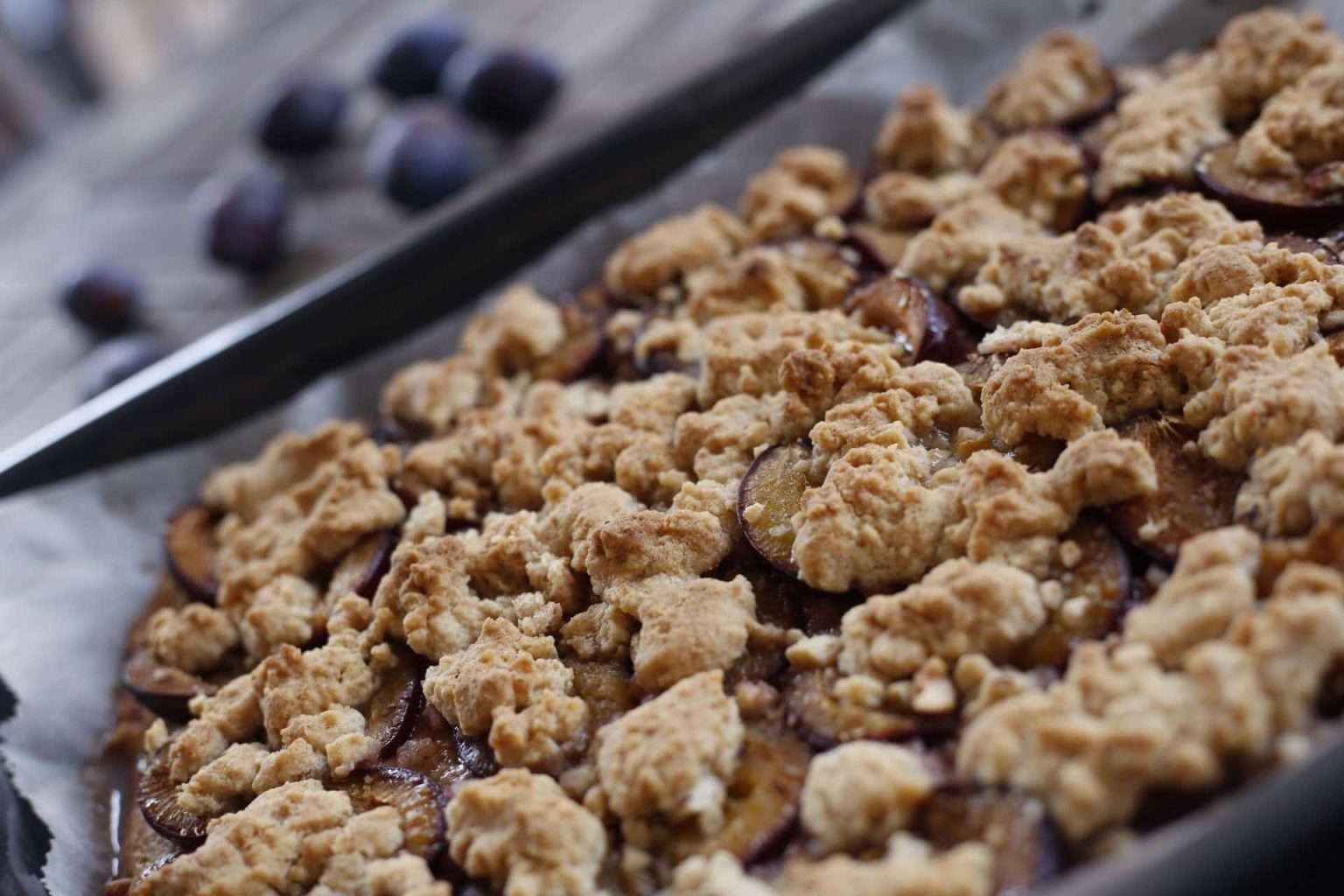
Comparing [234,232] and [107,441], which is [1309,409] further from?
[234,232]

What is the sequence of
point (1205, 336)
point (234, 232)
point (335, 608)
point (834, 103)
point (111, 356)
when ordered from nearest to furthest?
point (1205, 336) → point (335, 608) → point (834, 103) → point (111, 356) → point (234, 232)

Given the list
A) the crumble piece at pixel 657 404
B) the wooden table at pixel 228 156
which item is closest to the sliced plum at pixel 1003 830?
the crumble piece at pixel 657 404

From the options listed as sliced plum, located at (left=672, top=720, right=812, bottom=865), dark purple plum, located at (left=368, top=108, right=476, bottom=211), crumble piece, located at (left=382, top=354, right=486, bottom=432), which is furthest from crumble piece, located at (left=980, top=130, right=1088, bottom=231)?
dark purple plum, located at (left=368, top=108, right=476, bottom=211)

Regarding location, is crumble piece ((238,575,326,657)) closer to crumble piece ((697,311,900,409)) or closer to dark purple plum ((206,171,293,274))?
crumble piece ((697,311,900,409))

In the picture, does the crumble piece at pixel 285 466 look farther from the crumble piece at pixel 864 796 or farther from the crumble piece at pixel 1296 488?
the crumble piece at pixel 1296 488

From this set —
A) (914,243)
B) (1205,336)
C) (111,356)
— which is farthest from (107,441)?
(1205,336)

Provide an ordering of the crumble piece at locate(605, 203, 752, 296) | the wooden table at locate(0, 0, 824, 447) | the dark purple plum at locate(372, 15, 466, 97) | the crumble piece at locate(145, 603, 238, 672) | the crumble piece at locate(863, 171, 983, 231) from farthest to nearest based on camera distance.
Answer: the dark purple plum at locate(372, 15, 466, 97), the wooden table at locate(0, 0, 824, 447), the crumble piece at locate(605, 203, 752, 296), the crumble piece at locate(863, 171, 983, 231), the crumble piece at locate(145, 603, 238, 672)
